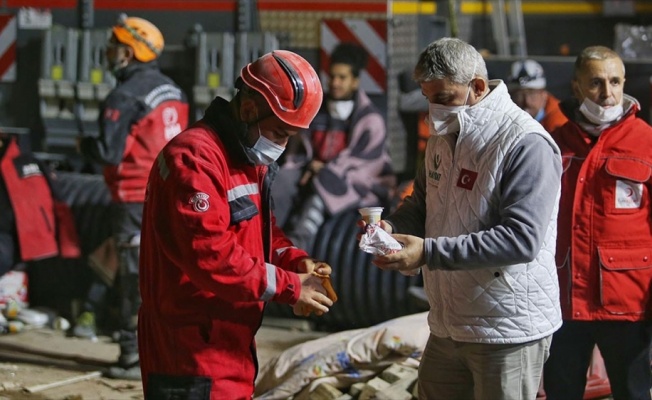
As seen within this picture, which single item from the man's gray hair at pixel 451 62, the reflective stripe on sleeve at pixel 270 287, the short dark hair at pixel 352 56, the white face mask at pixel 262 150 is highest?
the man's gray hair at pixel 451 62

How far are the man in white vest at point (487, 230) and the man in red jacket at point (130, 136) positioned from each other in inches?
118

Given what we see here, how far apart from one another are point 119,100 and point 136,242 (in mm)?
857

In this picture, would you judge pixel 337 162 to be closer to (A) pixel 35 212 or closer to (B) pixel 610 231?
(A) pixel 35 212

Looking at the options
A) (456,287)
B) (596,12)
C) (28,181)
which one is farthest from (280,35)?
(456,287)

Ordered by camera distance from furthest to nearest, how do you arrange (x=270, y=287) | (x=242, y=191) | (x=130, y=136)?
(x=130, y=136) → (x=242, y=191) → (x=270, y=287)

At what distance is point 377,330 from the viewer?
6016 mm

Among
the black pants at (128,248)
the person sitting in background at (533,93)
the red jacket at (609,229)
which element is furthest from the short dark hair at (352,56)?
the red jacket at (609,229)

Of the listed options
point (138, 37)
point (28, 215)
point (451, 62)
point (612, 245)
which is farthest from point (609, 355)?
point (28, 215)

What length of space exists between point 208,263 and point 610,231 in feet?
6.43

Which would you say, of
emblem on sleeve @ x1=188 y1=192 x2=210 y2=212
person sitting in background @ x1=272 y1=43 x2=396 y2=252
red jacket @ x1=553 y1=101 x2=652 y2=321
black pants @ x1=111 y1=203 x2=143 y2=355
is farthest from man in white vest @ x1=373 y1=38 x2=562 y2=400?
person sitting in background @ x1=272 y1=43 x2=396 y2=252

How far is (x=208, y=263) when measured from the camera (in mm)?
3369

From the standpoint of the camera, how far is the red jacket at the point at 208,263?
3.39 m

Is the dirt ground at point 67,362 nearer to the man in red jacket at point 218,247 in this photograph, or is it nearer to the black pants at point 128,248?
the black pants at point 128,248

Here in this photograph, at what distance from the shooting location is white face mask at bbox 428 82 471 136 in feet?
12.5
